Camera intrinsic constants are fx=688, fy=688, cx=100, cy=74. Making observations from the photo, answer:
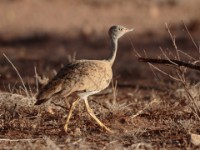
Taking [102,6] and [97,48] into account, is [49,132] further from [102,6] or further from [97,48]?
[102,6]

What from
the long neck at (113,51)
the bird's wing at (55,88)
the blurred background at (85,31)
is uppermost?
the blurred background at (85,31)

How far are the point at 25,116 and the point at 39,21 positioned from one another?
29.2 feet

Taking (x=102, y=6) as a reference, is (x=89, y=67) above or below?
below

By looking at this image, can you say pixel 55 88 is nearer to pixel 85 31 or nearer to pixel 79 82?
pixel 79 82

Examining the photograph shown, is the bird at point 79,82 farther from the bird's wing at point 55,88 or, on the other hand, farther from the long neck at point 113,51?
the long neck at point 113,51

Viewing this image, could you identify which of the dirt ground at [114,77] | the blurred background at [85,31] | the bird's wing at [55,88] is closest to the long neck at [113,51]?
the dirt ground at [114,77]

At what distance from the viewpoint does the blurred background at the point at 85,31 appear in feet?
38.1

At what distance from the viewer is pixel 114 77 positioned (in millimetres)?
10070

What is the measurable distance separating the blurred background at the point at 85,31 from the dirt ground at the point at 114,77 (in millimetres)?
16

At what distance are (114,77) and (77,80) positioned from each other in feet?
12.5

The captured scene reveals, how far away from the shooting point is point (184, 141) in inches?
241

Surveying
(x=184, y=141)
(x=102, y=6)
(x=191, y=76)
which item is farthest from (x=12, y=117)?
(x=102, y=6)

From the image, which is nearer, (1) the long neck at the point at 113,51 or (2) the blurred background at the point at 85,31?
(1) the long neck at the point at 113,51

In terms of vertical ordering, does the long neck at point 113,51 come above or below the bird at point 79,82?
above
